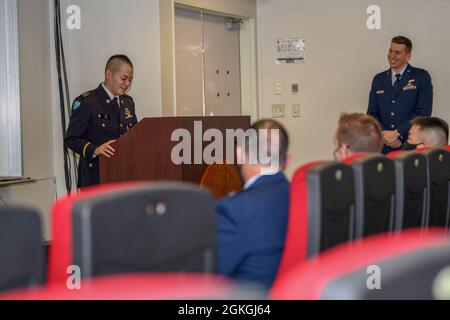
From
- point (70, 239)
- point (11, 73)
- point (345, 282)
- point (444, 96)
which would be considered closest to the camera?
point (345, 282)

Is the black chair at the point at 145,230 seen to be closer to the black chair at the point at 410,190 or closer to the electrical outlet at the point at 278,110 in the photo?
the black chair at the point at 410,190

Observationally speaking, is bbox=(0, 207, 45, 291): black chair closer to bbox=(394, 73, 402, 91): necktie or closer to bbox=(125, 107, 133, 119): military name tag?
bbox=(125, 107, 133, 119): military name tag

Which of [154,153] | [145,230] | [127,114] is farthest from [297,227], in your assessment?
[127,114]

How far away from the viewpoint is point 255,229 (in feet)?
7.20

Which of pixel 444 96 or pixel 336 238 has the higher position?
pixel 444 96

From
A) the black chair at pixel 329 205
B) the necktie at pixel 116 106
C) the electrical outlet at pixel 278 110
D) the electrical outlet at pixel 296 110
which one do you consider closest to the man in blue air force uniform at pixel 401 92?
the electrical outlet at pixel 296 110

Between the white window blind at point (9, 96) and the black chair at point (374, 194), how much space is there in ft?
11.4

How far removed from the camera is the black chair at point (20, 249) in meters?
1.14

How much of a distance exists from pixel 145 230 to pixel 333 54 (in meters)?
5.93

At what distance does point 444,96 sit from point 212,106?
86.0 inches

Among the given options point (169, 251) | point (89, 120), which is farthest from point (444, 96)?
point (169, 251)

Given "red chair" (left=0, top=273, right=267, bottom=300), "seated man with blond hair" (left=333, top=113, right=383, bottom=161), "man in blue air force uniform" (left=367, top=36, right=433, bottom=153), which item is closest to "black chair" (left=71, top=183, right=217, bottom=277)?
"red chair" (left=0, top=273, right=267, bottom=300)

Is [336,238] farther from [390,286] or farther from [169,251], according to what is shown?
[390,286]

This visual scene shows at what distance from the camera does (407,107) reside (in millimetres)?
6105
